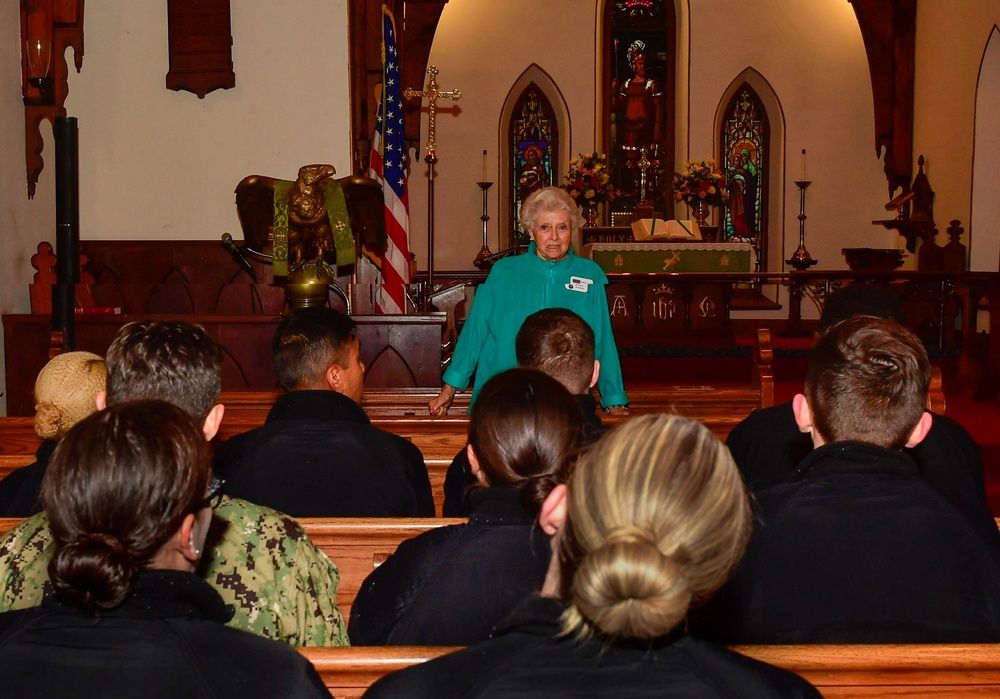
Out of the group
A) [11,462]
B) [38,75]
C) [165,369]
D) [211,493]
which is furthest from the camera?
[38,75]

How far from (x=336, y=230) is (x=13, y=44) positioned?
90.5 inches

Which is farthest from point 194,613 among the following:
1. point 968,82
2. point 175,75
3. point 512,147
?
point 512,147

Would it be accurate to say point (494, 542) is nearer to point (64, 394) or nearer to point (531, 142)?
point (64, 394)

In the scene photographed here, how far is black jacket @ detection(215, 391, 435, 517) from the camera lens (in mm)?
2416

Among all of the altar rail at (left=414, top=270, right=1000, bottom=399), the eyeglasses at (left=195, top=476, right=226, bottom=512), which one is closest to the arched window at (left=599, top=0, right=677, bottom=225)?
the altar rail at (left=414, top=270, right=1000, bottom=399)

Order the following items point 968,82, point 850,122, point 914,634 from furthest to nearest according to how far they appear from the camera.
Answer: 1. point 850,122
2. point 968,82
3. point 914,634

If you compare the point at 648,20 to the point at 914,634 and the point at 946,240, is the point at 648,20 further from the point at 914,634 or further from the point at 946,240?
the point at 914,634

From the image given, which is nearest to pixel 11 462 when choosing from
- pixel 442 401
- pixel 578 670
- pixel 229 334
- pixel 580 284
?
pixel 442 401

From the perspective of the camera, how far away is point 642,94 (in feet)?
45.9

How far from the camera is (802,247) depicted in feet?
41.0

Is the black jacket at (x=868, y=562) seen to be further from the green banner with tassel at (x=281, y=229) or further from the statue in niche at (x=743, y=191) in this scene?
the statue in niche at (x=743, y=191)

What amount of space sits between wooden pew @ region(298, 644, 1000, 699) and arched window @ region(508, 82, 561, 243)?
41.1 feet

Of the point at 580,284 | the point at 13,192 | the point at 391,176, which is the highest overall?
the point at 391,176

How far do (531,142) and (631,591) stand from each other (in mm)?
13290
